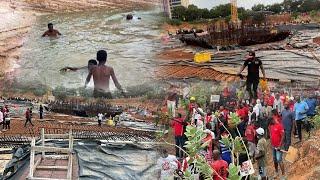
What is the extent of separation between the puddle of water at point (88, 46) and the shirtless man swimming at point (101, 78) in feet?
0.76

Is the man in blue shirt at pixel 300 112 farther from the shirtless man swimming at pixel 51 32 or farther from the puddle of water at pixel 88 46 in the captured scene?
the shirtless man swimming at pixel 51 32

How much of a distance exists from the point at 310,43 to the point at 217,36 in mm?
2168

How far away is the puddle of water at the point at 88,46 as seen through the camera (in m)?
11.6

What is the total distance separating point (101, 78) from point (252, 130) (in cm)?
455

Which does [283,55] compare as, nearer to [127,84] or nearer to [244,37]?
[244,37]

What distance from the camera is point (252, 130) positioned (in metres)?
5.98

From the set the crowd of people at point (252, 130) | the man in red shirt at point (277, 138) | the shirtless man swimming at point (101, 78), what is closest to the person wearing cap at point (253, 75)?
the crowd of people at point (252, 130)

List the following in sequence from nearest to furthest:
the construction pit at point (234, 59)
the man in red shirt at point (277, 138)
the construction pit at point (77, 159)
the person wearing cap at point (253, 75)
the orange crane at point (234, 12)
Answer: the construction pit at point (77, 159), the man in red shirt at point (277, 138), the person wearing cap at point (253, 75), the construction pit at point (234, 59), the orange crane at point (234, 12)

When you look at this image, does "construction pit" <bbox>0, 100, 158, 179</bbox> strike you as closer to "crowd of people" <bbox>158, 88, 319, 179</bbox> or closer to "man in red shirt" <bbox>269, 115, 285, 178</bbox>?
"crowd of people" <bbox>158, 88, 319, 179</bbox>

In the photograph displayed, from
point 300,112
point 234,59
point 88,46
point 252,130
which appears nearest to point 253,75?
point 300,112

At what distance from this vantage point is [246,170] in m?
4.39

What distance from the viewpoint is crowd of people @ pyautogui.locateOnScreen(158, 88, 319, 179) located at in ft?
17.9

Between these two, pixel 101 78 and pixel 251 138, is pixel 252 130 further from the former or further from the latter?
pixel 101 78

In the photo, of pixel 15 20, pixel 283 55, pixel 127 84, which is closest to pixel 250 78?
pixel 127 84
